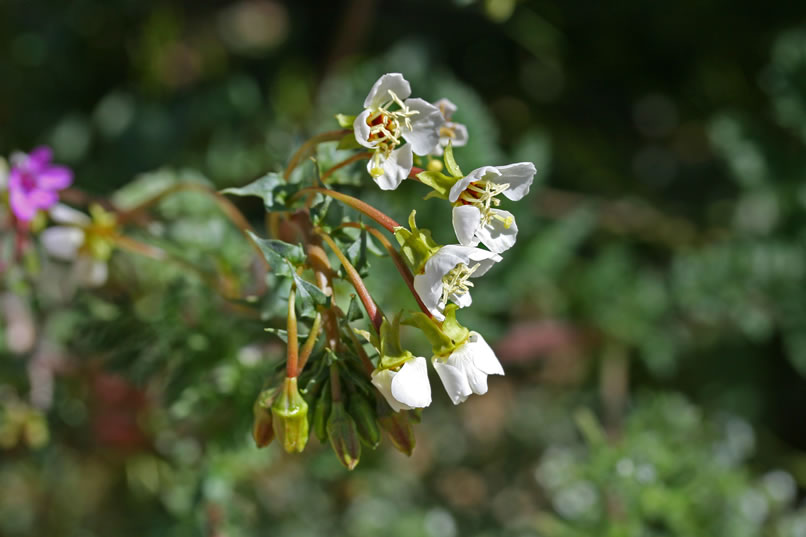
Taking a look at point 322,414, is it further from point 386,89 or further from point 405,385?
point 386,89

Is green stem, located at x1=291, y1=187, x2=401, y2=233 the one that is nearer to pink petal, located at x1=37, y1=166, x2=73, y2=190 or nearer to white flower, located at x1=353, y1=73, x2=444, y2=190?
white flower, located at x1=353, y1=73, x2=444, y2=190

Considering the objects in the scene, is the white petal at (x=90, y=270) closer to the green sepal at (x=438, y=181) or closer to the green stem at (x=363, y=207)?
the green stem at (x=363, y=207)

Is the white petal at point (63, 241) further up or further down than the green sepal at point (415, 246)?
further down

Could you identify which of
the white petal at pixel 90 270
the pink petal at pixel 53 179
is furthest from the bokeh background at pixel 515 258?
the pink petal at pixel 53 179

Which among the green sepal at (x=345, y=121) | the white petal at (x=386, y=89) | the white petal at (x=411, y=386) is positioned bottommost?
the white petal at (x=411, y=386)

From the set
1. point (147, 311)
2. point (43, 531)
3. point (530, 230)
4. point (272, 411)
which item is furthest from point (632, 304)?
point (43, 531)

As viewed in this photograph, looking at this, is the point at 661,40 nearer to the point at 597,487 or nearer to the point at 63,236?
the point at 597,487
